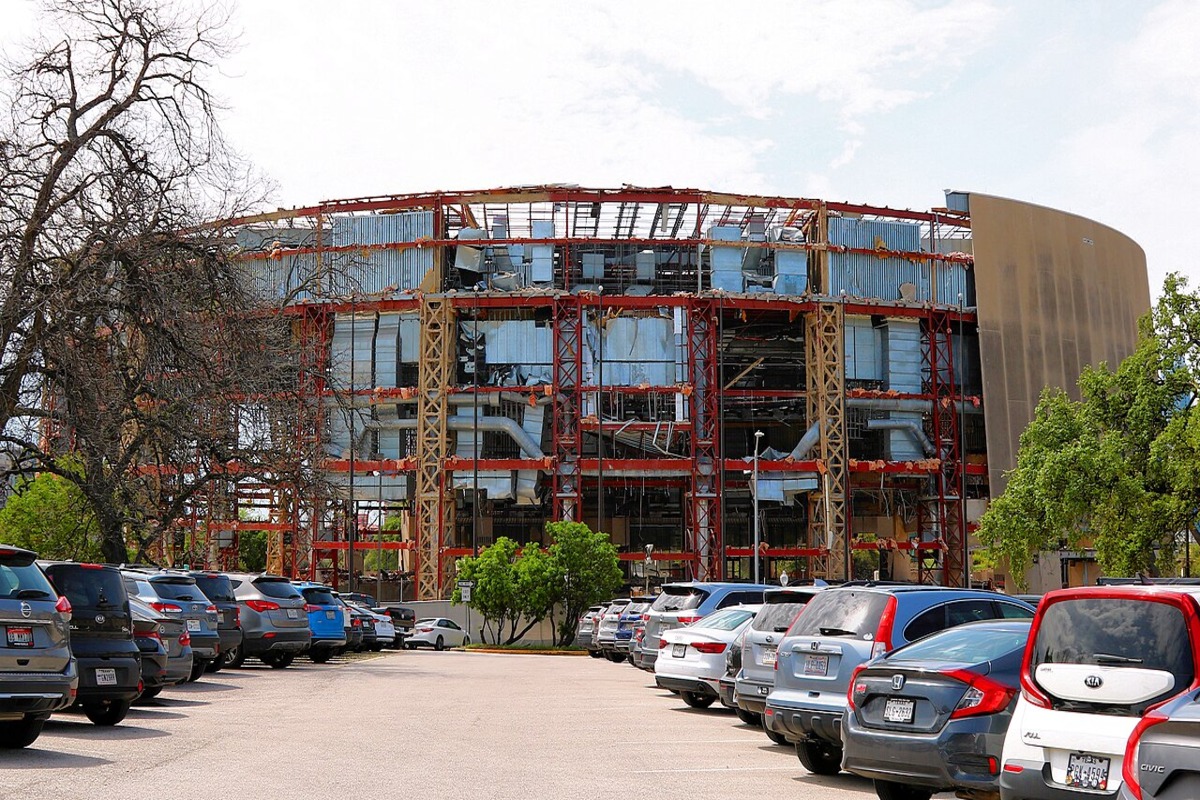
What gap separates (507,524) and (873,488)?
18516 mm

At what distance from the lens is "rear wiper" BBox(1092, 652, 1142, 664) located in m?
7.36

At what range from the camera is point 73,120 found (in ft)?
82.9

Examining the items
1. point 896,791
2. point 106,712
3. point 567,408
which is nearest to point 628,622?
point 106,712

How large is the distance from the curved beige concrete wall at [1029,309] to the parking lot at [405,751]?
48.0m

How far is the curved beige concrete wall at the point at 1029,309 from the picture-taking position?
65375mm

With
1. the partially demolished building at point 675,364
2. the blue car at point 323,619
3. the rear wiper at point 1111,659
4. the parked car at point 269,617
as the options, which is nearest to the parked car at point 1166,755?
the rear wiper at point 1111,659

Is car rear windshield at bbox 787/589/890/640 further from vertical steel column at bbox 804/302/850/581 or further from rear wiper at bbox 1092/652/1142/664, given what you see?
vertical steel column at bbox 804/302/850/581

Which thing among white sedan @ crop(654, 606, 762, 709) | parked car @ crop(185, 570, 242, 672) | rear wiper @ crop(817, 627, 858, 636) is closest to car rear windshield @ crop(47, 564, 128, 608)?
white sedan @ crop(654, 606, 762, 709)

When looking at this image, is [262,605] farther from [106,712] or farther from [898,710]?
[898,710]

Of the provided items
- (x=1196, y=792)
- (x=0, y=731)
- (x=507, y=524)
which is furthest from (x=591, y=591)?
(x=1196, y=792)

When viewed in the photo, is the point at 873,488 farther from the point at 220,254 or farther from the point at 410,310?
the point at 220,254

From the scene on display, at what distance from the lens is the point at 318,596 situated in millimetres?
30359

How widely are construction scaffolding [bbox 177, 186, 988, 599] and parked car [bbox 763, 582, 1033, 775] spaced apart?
46474 millimetres

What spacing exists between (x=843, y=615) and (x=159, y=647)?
28.3 ft
